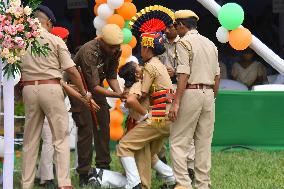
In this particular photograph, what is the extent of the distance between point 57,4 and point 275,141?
5.48 m

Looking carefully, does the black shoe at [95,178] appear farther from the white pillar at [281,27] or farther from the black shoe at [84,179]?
the white pillar at [281,27]

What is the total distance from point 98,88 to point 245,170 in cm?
226

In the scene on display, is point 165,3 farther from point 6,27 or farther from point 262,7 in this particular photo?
point 6,27

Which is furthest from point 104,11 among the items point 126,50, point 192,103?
point 192,103

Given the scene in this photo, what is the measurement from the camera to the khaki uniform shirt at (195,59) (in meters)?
7.50

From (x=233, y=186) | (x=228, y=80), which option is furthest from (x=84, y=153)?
(x=228, y=80)

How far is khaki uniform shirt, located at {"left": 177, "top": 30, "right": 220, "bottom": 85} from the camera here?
7496 millimetres

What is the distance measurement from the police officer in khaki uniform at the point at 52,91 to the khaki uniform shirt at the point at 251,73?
5751 mm

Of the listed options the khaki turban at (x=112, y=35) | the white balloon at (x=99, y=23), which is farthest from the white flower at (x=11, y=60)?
the white balloon at (x=99, y=23)

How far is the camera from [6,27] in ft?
21.6

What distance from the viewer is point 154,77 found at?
7676 millimetres

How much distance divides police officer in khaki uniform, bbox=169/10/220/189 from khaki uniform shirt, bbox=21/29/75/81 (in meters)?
1.08

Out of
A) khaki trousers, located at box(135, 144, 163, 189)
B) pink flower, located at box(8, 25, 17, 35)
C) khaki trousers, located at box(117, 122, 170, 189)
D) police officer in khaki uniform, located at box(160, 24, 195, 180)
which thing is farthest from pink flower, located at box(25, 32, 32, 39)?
police officer in khaki uniform, located at box(160, 24, 195, 180)

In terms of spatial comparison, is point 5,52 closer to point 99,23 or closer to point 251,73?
point 99,23
